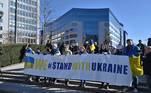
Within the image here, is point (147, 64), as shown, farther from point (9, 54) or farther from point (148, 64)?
point (9, 54)

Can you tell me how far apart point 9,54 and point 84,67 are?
1586 centimetres

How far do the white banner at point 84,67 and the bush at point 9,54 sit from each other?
36.2ft

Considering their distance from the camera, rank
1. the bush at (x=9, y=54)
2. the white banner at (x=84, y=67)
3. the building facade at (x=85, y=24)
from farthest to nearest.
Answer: the building facade at (x=85, y=24) < the bush at (x=9, y=54) < the white banner at (x=84, y=67)

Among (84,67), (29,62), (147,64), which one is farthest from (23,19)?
(147,64)

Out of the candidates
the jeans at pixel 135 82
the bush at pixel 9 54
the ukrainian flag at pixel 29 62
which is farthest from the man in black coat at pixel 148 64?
the bush at pixel 9 54

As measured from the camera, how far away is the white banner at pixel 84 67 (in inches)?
609

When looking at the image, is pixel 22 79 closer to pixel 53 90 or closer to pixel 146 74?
pixel 53 90

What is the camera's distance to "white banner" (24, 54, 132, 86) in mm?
15461

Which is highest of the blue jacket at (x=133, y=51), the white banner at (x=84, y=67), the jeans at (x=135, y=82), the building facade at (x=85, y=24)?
the building facade at (x=85, y=24)

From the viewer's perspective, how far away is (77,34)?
13800cm

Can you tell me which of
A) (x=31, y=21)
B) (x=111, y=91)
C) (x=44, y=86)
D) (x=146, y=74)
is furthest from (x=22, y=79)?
(x=31, y=21)

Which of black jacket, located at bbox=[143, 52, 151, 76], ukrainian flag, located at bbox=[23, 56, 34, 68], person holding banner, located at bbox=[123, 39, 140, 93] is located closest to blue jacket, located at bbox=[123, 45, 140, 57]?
person holding banner, located at bbox=[123, 39, 140, 93]

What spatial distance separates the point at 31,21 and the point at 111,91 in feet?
459

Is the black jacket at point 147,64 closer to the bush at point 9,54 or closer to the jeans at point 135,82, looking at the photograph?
the jeans at point 135,82
